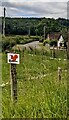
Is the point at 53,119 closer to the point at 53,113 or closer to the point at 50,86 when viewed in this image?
the point at 53,113

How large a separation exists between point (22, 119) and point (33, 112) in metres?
0.14

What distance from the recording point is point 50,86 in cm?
314

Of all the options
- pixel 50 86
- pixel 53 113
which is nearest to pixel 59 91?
pixel 50 86

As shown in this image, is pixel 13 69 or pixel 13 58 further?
pixel 13 69

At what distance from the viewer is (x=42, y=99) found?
289 centimetres

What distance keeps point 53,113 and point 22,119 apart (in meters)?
0.33

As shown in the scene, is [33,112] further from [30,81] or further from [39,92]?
[30,81]

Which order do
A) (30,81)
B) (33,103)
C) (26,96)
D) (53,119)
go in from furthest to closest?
(30,81), (26,96), (33,103), (53,119)

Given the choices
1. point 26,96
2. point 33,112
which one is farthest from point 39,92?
point 33,112

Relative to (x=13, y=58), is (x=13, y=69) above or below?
below

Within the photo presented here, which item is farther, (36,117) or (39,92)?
(39,92)

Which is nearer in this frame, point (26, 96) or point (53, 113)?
point (53, 113)

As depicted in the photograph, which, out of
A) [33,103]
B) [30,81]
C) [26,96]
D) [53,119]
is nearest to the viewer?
[53,119]

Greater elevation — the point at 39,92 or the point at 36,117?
the point at 39,92
